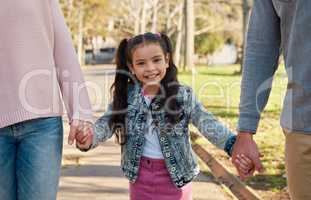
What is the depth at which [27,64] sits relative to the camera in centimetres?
295

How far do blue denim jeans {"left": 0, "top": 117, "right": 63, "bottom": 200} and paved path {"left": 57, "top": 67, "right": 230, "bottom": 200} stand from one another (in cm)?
322

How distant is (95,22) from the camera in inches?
2638

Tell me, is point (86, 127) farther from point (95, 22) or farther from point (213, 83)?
point (95, 22)

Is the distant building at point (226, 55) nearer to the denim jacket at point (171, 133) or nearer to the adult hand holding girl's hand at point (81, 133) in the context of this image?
the denim jacket at point (171, 133)

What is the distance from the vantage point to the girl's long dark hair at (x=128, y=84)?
380 cm

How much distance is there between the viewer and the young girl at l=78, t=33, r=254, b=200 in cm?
370

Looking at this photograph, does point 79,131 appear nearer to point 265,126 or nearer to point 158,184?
point 158,184

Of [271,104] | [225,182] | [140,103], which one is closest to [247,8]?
[271,104]

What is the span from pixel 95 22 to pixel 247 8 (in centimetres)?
3866

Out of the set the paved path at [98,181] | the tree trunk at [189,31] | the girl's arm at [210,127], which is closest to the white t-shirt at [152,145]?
the girl's arm at [210,127]

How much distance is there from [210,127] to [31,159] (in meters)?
1.14

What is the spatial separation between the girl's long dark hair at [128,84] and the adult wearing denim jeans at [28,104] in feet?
2.70

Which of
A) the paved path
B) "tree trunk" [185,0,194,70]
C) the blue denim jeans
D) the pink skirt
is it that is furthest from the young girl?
"tree trunk" [185,0,194,70]

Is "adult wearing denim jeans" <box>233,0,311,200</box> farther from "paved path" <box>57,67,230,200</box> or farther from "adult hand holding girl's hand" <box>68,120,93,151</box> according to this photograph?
"paved path" <box>57,67,230,200</box>
